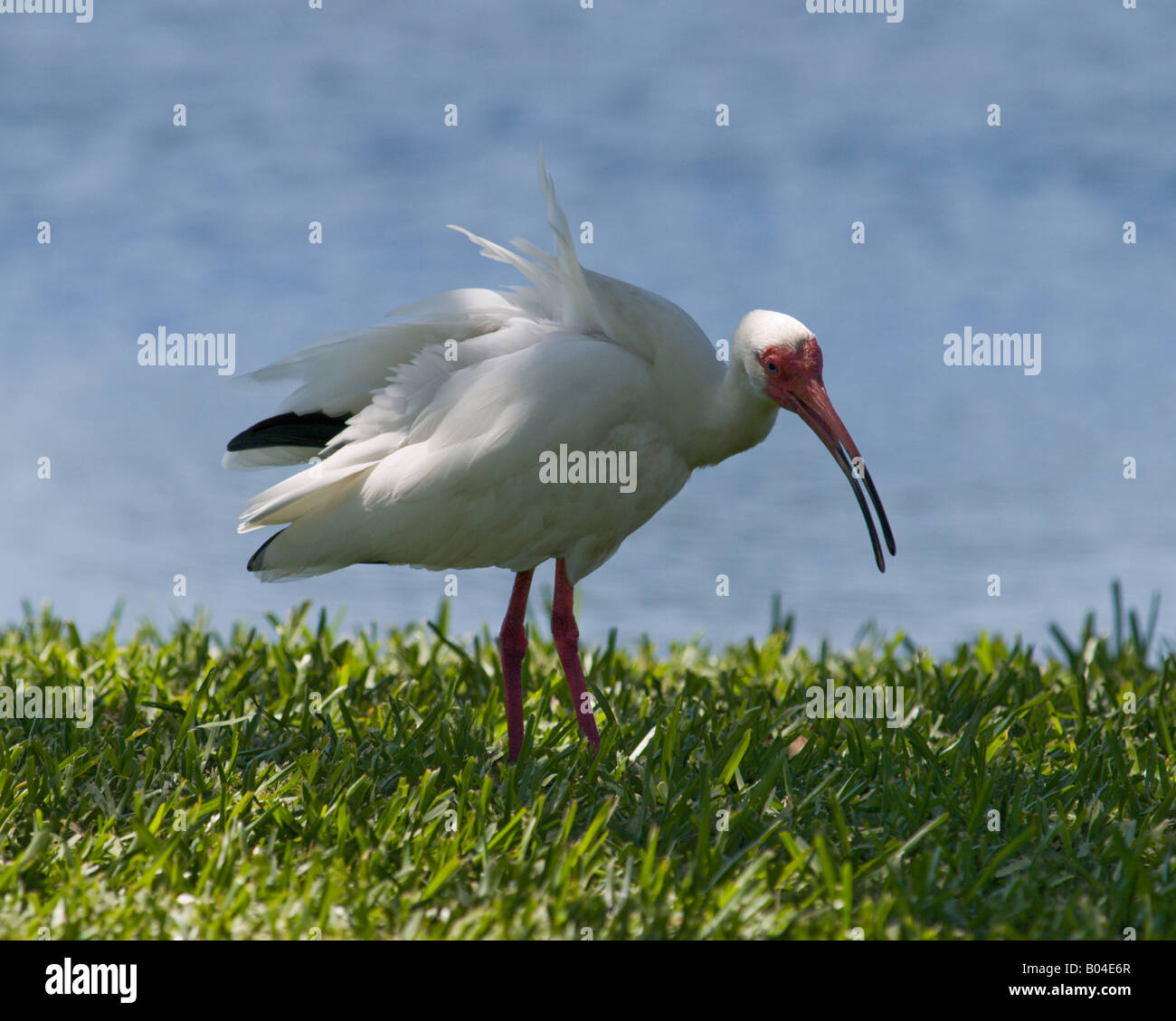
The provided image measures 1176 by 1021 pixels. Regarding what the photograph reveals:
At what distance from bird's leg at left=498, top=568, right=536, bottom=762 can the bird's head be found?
1.19 meters

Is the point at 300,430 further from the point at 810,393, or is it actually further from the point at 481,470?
the point at 810,393

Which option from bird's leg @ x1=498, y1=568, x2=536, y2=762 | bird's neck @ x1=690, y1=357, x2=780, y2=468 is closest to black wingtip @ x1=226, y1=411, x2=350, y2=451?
bird's leg @ x1=498, y1=568, x2=536, y2=762

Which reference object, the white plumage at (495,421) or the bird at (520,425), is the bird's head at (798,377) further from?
the white plumage at (495,421)

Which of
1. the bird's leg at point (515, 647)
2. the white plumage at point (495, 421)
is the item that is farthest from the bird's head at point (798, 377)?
the bird's leg at point (515, 647)

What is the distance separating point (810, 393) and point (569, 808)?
1.67m

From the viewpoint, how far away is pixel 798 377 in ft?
12.8

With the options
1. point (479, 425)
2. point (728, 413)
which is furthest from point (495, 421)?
point (728, 413)

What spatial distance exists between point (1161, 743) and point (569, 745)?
86.4 inches

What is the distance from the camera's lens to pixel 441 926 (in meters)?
2.69

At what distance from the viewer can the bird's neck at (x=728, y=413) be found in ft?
13.1

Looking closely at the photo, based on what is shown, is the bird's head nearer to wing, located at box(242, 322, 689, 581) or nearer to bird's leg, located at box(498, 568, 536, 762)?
wing, located at box(242, 322, 689, 581)

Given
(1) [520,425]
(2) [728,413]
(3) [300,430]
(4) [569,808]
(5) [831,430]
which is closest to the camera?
(4) [569,808]
